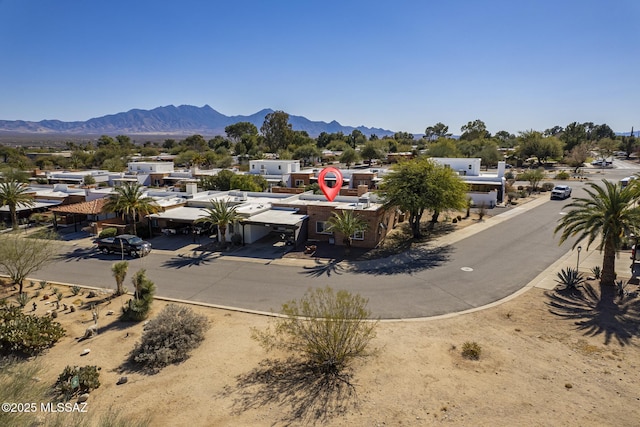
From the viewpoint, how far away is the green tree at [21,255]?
22.3 meters

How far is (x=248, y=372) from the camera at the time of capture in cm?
1450

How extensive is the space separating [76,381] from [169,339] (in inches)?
131

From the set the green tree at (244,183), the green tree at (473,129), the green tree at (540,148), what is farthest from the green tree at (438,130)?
the green tree at (244,183)

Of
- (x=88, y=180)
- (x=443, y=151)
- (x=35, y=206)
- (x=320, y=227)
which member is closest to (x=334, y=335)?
(x=320, y=227)

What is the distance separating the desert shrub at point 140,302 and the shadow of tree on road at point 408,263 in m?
12.0

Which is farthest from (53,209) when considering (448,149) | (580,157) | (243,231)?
(580,157)

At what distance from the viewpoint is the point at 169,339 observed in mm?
15859

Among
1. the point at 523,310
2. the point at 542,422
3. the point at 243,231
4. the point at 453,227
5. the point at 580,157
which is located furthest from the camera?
the point at 580,157

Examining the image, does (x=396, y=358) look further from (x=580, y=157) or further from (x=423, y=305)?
(x=580, y=157)

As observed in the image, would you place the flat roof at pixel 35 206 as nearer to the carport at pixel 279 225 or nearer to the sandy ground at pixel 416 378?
the carport at pixel 279 225

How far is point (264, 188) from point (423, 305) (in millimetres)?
34743

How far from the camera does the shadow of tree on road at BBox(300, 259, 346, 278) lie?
24875mm

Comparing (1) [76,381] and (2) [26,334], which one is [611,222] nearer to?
(1) [76,381]

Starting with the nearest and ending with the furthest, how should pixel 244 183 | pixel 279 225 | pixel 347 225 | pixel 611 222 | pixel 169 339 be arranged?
pixel 169 339 < pixel 611 222 < pixel 347 225 < pixel 279 225 < pixel 244 183
